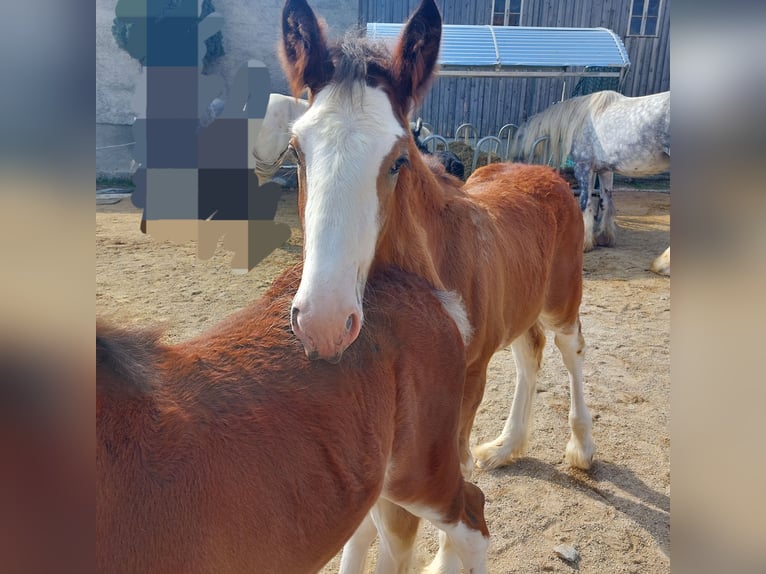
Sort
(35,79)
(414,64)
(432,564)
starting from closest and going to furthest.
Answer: (35,79) < (414,64) < (432,564)

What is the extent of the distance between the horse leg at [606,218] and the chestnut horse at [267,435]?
21.8 ft

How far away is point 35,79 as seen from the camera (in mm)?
327

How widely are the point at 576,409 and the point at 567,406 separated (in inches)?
22.0

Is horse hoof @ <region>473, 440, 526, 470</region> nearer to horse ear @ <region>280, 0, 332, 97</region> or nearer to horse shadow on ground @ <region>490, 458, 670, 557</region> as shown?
horse shadow on ground @ <region>490, 458, 670, 557</region>

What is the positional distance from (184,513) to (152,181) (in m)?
3.74

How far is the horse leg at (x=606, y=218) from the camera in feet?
25.1

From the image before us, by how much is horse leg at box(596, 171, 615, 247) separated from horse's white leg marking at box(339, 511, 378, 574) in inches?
259

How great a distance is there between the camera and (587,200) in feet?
25.5

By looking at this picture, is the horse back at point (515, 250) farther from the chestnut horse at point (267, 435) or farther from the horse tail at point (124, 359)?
the horse tail at point (124, 359)

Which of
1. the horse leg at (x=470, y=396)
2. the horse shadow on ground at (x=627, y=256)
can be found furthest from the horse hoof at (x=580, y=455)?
the horse shadow on ground at (x=627, y=256)

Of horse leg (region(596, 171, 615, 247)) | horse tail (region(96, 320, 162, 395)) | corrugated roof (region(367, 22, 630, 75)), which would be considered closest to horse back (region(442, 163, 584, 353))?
horse tail (region(96, 320, 162, 395))

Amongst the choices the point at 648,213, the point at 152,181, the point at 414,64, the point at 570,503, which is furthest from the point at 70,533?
the point at 648,213

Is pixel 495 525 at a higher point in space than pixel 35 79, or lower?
lower

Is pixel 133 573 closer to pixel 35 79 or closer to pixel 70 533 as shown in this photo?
pixel 70 533
